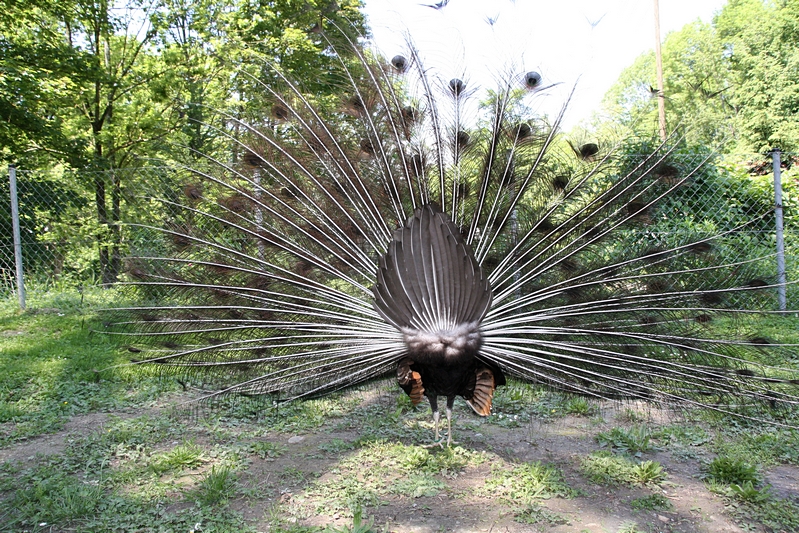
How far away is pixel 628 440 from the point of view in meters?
4.31

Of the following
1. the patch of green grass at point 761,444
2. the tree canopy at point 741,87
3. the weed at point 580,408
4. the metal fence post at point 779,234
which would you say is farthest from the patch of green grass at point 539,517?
the tree canopy at point 741,87

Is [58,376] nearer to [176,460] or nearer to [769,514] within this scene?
[176,460]

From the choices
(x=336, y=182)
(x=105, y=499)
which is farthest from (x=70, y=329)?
(x=336, y=182)

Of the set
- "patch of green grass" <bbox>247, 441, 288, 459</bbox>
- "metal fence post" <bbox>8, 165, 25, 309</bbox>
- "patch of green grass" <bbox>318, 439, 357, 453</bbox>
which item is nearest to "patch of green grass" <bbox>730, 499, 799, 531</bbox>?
"patch of green grass" <bbox>318, 439, 357, 453</bbox>

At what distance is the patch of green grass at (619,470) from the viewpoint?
3.74 m

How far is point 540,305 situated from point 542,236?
52 centimetres

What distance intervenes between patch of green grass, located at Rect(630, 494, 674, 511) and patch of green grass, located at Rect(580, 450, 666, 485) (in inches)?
8.4

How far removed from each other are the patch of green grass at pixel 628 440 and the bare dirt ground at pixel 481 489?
62mm

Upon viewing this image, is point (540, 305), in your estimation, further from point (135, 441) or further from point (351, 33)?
point (135, 441)

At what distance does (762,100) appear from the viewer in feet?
61.3

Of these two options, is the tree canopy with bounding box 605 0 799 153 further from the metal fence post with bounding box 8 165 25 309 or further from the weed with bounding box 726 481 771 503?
the metal fence post with bounding box 8 165 25 309

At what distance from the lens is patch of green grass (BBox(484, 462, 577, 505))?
3580 mm

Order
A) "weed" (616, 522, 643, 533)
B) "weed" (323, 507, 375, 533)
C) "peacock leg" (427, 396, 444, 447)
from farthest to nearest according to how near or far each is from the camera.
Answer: "peacock leg" (427, 396, 444, 447), "weed" (616, 522, 643, 533), "weed" (323, 507, 375, 533)

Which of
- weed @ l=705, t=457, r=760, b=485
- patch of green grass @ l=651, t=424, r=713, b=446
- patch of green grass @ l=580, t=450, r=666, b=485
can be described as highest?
patch of green grass @ l=651, t=424, r=713, b=446
